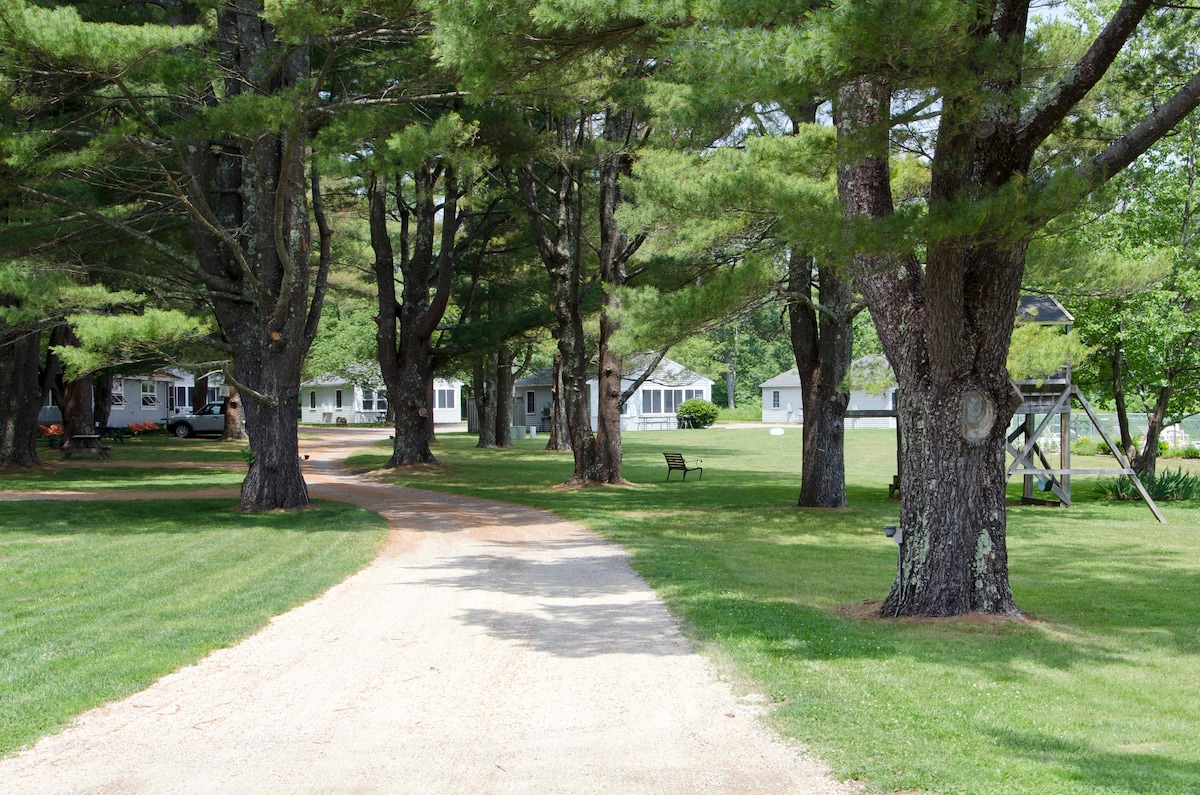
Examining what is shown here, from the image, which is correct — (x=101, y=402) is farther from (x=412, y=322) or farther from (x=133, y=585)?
(x=133, y=585)

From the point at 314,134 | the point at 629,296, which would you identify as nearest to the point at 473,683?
the point at 629,296

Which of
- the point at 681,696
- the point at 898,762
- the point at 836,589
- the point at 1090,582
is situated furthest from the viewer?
the point at 1090,582

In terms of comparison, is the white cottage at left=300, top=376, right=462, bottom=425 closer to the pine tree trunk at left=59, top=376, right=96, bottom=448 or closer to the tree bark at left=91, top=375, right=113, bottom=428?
the tree bark at left=91, top=375, right=113, bottom=428

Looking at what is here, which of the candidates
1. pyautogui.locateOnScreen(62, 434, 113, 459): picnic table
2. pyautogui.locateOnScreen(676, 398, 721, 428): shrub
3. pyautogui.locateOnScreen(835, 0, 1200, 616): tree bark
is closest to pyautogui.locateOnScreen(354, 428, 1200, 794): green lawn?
pyautogui.locateOnScreen(835, 0, 1200, 616): tree bark

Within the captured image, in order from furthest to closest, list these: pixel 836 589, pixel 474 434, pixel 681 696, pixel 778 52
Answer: pixel 474 434 → pixel 836 589 → pixel 778 52 → pixel 681 696

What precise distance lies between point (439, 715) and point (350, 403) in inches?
2303

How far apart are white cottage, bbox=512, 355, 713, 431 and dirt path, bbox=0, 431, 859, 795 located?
42.6 metres

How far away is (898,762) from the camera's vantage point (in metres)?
4.31

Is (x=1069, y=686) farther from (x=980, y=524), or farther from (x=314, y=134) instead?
(x=314, y=134)

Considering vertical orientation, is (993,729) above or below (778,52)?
below

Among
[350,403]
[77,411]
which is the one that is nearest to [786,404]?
[350,403]

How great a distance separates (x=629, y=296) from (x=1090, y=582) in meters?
6.49

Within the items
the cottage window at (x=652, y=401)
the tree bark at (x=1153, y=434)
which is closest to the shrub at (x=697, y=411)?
the cottage window at (x=652, y=401)

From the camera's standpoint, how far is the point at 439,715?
517cm
